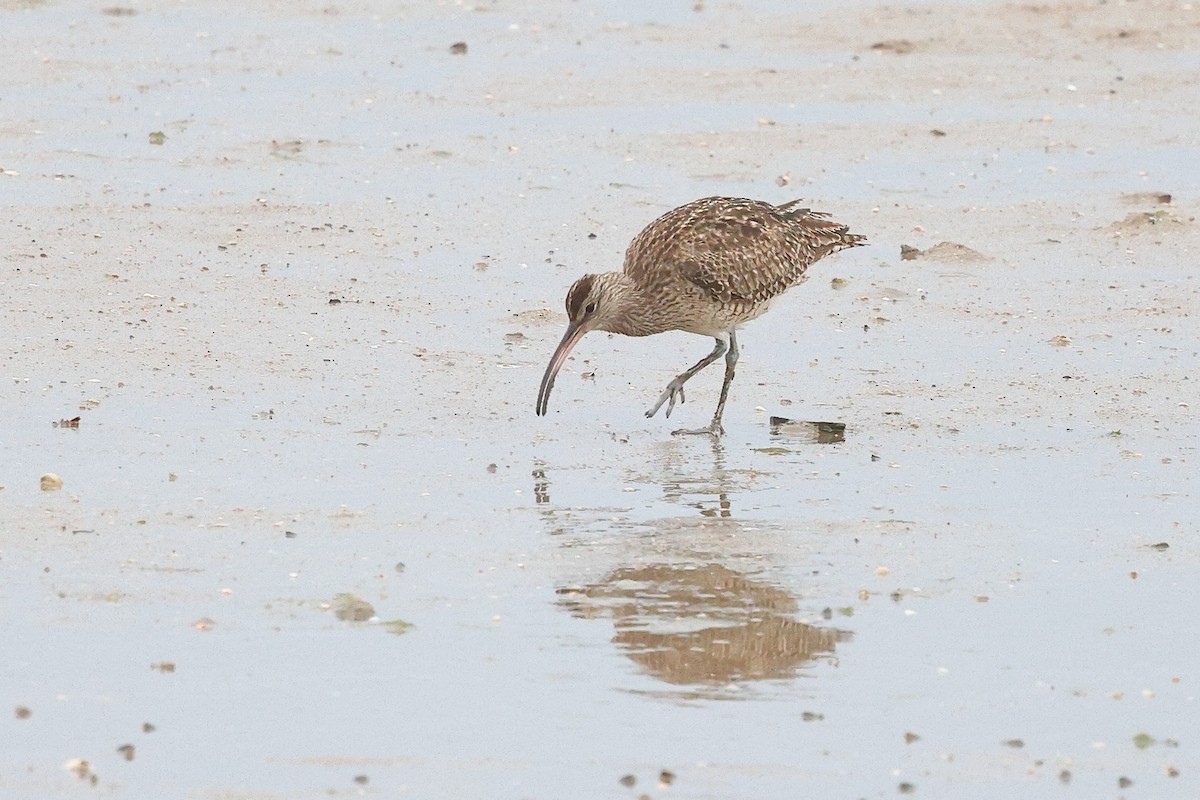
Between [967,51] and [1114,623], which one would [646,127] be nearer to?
[967,51]

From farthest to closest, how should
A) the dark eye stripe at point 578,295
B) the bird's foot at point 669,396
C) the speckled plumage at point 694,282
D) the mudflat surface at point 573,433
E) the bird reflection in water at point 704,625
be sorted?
the speckled plumage at point 694,282 → the dark eye stripe at point 578,295 → the bird's foot at point 669,396 → the bird reflection in water at point 704,625 → the mudflat surface at point 573,433

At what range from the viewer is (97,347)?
1103cm

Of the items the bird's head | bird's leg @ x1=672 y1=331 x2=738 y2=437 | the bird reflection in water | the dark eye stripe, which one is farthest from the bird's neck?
the bird reflection in water

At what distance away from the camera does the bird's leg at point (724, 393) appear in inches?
407

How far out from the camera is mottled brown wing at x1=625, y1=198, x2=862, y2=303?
11.0 metres

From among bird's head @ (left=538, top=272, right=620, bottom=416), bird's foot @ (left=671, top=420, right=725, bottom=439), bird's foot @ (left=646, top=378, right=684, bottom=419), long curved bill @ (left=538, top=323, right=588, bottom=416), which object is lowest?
bird's foot @ (left=671, top=420, right=725, bottom=439)

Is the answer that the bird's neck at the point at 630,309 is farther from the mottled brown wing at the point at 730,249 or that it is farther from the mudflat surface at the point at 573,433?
the mudflat surface at the point at 573,433

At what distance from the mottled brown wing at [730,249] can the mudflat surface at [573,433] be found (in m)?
0.52

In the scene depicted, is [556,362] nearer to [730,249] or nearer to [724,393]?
[724,393]

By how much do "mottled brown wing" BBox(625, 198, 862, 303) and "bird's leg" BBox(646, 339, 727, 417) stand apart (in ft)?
0.84

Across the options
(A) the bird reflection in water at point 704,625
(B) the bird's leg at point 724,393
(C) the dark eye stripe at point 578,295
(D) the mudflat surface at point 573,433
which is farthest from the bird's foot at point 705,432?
(A) the bird reflection in water at point 704,625

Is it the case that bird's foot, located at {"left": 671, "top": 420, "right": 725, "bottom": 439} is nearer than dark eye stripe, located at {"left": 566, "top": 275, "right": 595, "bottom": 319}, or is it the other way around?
bird's foot, located at {"left": 671, "top": 420, "right": 725, "bottom": 439}

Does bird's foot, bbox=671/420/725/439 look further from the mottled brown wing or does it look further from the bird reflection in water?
the bird reflection in water

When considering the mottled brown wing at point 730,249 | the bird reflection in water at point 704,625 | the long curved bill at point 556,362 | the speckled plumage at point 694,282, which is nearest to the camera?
the bird reflection in water at point 704,625
